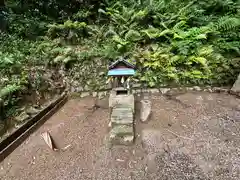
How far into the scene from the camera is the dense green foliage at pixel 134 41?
5.21m

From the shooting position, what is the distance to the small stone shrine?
3328 mm

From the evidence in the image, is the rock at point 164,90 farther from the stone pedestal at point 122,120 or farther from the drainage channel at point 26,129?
the drainage channel at point 26,129

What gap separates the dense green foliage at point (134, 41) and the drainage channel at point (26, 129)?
2.76ft

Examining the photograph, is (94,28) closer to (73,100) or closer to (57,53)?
(57,53)

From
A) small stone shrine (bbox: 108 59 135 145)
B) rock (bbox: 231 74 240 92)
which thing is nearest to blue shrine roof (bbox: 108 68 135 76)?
small stone shrine (bbox: 108 59 135 145)

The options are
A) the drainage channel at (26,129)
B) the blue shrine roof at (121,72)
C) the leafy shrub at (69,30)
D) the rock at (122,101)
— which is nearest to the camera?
the drainage channel at (26,129)

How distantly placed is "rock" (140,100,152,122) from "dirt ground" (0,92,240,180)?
12cm

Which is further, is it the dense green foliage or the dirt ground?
the dense green foliage

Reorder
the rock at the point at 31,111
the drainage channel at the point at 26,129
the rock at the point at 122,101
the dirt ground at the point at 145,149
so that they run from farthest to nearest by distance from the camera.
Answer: the rock at the point at 31,111
the rock at the point at 122,101
the drainage channel at the point at 26,129
the dirt ground at the point at 145,149

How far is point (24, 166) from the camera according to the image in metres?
3.01

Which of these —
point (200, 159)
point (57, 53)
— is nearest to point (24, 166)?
point (200, 159)

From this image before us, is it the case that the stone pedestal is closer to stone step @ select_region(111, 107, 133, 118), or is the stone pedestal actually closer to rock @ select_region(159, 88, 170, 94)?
stone step @ select_region(111, 107, 133, 118)

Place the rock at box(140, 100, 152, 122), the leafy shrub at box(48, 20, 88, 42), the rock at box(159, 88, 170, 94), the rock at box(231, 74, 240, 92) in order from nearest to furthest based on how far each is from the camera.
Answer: the rock at box(140, 100, 152, 122) → the rock at box(231, 74, 240, 92) → the rock at box(159, 88, 170, 94) → the leafy shrub at box(48, 20, 88, 42)

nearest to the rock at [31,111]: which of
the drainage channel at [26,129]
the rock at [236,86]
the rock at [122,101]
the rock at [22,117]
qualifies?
the rock at [22,117]
